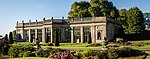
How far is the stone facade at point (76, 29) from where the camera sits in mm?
54406

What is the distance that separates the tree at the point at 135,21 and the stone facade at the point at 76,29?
5.61 meters

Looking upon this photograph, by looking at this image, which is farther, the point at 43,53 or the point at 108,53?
the point at 43,53

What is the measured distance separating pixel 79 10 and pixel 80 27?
55.5 ft

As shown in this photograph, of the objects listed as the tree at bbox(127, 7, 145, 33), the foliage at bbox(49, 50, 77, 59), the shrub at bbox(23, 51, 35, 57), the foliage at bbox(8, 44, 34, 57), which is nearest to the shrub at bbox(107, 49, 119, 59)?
the foliage at bbox(49, 50, 77, 59)

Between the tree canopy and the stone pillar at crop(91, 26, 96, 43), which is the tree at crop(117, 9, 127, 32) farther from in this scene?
the stone pillar at crop(91, 26, 96, 43)

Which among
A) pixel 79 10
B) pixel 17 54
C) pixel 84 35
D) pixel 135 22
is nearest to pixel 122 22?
pixel 135 22

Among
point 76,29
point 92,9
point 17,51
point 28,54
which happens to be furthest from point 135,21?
point 28,54

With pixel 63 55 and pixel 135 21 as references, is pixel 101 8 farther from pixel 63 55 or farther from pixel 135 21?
pixel 63 55

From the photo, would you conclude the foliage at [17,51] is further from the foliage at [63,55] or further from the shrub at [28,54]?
the foliage at [63,55]

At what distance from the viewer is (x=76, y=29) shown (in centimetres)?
5797

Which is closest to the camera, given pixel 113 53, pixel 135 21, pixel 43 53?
pixel 113 53

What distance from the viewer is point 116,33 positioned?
62031 mm

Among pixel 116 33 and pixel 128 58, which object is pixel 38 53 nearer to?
pixel 128 58

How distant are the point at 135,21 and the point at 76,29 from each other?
18.4 m
